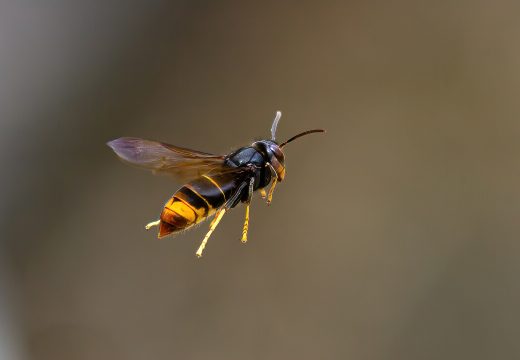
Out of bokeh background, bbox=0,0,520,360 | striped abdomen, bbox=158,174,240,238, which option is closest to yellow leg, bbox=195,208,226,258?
striped abdomen, bbox=158,174,240,238

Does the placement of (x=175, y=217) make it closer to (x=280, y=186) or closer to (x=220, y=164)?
(x=220, y=164)

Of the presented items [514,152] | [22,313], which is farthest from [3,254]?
[514,152]

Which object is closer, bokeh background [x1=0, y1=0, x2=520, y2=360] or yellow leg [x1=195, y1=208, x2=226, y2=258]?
yellow leg [x1=195, y1=208, x2=226, y2=258]

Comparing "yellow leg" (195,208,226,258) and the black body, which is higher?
the black body

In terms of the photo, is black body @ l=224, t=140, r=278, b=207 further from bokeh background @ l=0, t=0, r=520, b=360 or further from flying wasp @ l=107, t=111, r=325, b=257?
bokeh background @ l=0, t=0, r=520, b=360

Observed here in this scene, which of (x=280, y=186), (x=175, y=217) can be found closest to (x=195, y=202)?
(x=175, y=217)

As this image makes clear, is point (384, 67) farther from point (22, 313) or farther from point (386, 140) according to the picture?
point (22, 313)
